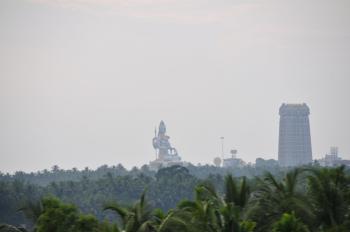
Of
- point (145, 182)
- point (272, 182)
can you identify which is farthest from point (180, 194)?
point (272, 182)

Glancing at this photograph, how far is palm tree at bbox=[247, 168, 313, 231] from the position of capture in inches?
2203

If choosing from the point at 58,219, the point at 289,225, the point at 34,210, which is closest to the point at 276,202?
the point at 289,225

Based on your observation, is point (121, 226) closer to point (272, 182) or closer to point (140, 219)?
point (140, 219)

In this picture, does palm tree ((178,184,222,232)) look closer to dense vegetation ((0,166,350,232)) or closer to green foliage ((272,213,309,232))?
dense vegetation ((0,166,350,232))

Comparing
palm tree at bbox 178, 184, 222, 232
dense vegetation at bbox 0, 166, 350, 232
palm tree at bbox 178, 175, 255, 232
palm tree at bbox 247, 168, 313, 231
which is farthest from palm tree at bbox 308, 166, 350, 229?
palm tree at bbox 178, 184, 222, 232

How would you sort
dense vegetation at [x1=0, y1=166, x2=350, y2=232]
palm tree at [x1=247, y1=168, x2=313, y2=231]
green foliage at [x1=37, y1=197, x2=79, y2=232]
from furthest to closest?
palm tree at [x1=247, y1=168, x2=313, y2=231] < green foliage at [x1=37, y1=197, x2=79, y2=232] < dense vegetation at [x1=0, y1=166, x2=350, y2=232]

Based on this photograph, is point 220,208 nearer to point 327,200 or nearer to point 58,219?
point 58,219

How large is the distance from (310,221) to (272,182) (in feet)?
12.3

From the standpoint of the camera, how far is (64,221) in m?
Answer: 55.0

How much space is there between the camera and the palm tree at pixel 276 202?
184 ft

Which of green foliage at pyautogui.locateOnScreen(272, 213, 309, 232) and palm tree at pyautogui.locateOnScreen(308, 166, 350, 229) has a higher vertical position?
palm tree at pyautogui.locateOnScreen(308, 166, 350, 229)

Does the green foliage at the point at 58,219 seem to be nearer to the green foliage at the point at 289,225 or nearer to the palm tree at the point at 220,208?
the palm tree at the point at 220,208

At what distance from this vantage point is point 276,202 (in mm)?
57656

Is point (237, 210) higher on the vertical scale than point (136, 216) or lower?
higher
